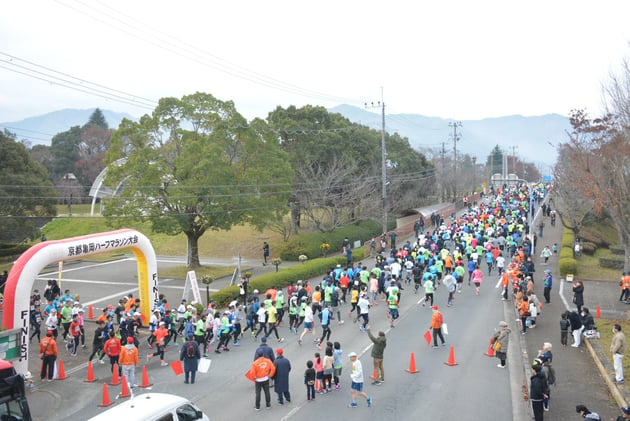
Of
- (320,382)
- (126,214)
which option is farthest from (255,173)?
(320,382)

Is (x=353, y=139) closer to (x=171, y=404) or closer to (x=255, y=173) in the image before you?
(x=255, y=173)

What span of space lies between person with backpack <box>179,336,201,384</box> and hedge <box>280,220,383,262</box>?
2354cm

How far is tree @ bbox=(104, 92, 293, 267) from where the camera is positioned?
1142 inches

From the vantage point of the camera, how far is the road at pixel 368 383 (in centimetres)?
1162

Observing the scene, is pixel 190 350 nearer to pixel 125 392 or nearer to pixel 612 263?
pixel 125 392

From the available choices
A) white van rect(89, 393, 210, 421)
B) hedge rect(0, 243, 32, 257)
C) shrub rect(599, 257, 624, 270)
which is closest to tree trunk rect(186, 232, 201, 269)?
hedge rect(0, 243, 32, 257)

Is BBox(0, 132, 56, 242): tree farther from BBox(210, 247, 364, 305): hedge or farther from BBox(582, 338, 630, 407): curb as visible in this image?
BBox(582, 338, 630, 407): curb

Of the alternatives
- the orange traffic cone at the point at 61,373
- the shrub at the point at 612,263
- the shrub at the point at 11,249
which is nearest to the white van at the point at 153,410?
the orange traffic cone at the point at 61,373

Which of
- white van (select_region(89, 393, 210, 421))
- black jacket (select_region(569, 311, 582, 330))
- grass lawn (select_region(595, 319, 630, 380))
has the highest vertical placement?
white van (select_region(89, 393, 210, 421))

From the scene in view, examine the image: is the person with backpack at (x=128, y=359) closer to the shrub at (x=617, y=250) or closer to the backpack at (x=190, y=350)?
the backpack at (x=190, y=350)

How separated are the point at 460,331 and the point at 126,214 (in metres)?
19.4

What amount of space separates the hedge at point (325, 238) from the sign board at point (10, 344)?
24087 mm

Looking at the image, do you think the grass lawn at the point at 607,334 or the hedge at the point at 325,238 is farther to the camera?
the hedge at the point at 325,238

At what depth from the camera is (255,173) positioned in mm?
31297
